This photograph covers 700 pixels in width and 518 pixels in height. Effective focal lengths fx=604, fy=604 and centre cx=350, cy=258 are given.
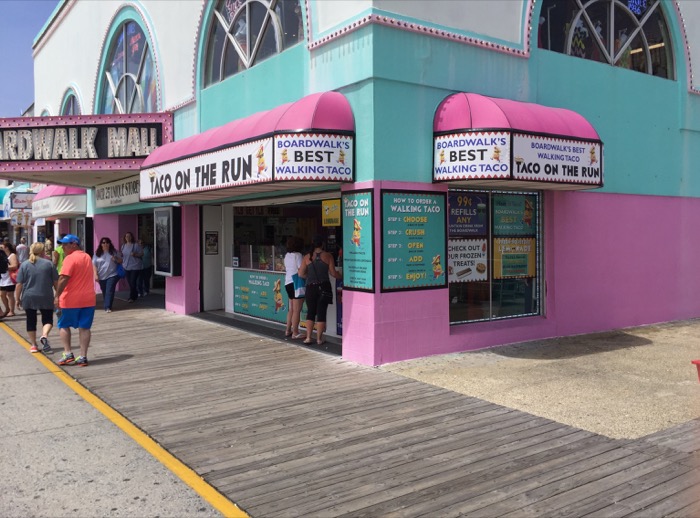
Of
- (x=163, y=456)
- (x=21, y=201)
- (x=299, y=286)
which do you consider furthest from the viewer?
(x=21, y=201)

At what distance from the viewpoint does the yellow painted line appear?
13.2ft

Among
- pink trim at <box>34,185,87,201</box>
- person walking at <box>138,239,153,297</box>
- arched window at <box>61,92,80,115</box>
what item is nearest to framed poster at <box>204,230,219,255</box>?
person walking at <box>138,239,153,297</box>

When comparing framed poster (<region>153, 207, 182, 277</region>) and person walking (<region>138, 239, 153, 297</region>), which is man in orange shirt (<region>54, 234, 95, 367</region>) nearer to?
framed poster (<region>153, 207, 182, 277</region>)

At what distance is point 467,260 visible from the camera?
934 centimetres

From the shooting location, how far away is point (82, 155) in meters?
13.4

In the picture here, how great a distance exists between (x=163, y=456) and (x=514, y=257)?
6712 mm

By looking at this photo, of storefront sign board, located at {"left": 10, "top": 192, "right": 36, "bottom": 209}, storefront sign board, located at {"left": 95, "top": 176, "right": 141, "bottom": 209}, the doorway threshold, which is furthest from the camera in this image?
storefront sign board, located at {"left": 10, "top": 192, "right": 36, "bottom": 209}

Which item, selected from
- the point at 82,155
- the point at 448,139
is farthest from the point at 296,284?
the point at 82,155

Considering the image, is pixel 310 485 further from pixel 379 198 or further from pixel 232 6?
pixel 232 6

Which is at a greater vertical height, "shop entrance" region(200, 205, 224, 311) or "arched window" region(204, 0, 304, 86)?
"arched window" region(204, 0, 304, 86)

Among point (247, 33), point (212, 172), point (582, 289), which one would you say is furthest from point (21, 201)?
point (582, 289)

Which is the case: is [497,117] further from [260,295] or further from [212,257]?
[212,257]

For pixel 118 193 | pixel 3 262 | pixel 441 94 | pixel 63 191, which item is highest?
pixel 441 94

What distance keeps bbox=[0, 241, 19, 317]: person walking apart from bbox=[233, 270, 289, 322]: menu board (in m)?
4.67
